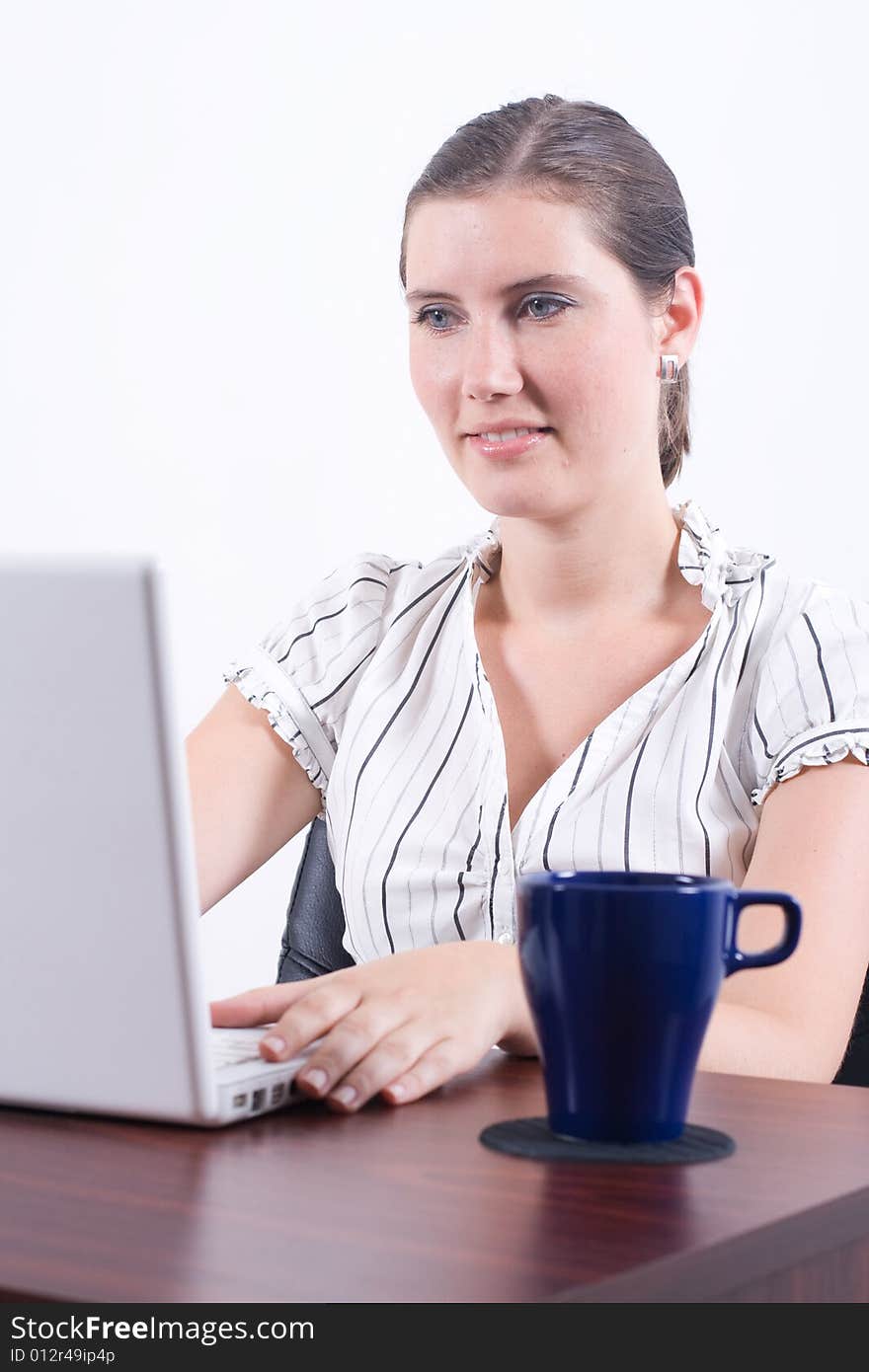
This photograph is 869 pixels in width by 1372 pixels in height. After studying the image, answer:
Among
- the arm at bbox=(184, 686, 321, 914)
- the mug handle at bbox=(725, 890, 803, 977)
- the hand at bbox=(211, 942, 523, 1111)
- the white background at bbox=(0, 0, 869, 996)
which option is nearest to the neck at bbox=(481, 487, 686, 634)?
the arm at bbox=(184, 686, 321, 914)

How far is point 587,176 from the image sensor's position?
1488 mm

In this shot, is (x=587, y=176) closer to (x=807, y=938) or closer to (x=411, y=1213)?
(x=807, y=938)

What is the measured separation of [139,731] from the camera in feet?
2.09

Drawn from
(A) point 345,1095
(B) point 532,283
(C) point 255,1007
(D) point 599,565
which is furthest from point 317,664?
(A) point 345,1095

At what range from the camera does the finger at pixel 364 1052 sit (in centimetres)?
77

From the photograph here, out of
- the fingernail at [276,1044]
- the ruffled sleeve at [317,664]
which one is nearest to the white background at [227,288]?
the ruffled sleeve at [317,664]

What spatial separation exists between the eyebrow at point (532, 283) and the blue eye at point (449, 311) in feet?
0.03

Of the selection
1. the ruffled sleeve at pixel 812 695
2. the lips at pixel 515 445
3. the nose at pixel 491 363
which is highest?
the nose at pixel 491 363

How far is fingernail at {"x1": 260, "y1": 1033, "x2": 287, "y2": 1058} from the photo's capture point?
0.79 meters

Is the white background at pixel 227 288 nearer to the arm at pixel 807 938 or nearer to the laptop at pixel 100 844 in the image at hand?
the arm at pixel 807 938

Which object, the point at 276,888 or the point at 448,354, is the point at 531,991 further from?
the point at 276,888
